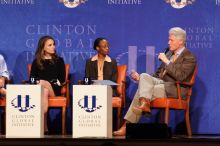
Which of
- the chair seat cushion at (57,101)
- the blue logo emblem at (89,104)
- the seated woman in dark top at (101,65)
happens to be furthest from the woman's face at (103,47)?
the blue logo emblem at (89,104)

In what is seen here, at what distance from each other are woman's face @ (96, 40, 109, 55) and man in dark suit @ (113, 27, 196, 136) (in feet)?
2.40

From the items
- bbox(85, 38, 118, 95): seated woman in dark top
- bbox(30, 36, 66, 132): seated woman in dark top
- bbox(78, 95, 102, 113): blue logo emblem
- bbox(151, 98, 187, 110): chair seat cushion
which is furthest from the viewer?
bbox(85, 38, 118, 95): seated woman in dark top

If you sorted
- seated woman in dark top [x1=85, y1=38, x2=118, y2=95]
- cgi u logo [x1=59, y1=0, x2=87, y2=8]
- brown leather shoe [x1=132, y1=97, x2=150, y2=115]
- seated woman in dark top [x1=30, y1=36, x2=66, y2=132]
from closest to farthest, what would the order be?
brown leather shoe [x1=132, y1=97, x2=150, y2=115] < seated woman in dark top [x1=30, y1=36, x2=66, y2=132] < seated woman in dark top [x1=85, y1=38, x2=118, y2=95] < cgi u logo [x1=59, y1=0, x2=87, y2=8]

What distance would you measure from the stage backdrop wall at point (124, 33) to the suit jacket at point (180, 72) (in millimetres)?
850

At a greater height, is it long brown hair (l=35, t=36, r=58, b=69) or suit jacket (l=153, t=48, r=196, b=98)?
long brown hair (l=35, t=36, r=58, b=69)

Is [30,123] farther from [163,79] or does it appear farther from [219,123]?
[219,123]

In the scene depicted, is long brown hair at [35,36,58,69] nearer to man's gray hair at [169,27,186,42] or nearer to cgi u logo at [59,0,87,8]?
cgi u logo at [59,0,87,8]

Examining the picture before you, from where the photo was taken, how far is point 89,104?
617 centimetres

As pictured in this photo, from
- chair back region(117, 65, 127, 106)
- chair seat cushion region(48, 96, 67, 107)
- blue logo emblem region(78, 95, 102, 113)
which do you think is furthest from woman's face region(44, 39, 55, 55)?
blue logo emblem region(78, 95, 102, 113)

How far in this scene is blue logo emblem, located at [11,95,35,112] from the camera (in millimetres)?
6234

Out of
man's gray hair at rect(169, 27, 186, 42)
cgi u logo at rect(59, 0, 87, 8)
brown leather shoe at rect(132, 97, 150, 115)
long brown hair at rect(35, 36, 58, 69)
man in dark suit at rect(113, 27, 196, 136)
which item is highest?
cgi u logo at rect(59, 0, 87, 8)

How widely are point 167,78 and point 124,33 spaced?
1.17 meters

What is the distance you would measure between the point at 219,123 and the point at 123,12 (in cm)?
199

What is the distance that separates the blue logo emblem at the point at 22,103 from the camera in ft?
20.5
